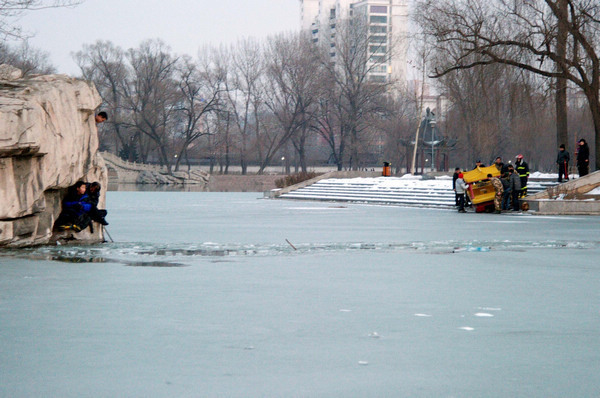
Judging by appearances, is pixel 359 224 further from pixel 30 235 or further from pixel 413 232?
pixel 30 235

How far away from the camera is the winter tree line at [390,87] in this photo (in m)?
33.8

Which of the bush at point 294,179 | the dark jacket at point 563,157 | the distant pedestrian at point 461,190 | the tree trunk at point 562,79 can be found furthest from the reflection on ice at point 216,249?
the bush at point 294,179

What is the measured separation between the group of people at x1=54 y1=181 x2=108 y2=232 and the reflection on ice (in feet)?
2.14

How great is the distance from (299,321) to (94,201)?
9.79m

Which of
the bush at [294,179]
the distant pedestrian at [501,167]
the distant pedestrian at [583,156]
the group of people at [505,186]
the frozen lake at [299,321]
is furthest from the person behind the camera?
the bush at [294,179]

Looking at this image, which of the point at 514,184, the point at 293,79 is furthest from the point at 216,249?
the point at 293,79

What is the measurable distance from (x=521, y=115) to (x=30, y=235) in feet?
97.2

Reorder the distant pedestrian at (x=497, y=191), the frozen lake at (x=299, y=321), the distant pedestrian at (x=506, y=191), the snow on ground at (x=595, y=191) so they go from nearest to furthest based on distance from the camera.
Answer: the frozen lake at (x=299, y=321)
the distant pedestrian at (x=497, y=191)
the distant pedestrian at (x=506, y=191)
the snow on ground at (x=595, y=191)

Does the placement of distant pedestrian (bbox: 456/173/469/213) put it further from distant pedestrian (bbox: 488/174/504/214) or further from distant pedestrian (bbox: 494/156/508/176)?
distant pedestrian (bbox: 488/174/504/214)

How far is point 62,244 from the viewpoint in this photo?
16.2m

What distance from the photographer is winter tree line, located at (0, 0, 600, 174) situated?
3381 centimetres

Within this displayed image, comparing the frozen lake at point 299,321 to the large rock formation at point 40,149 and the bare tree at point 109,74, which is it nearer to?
the large rock formation at point 40,149

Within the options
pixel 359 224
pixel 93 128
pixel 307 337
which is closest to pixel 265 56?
pixel 359 224

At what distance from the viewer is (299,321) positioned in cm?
782
